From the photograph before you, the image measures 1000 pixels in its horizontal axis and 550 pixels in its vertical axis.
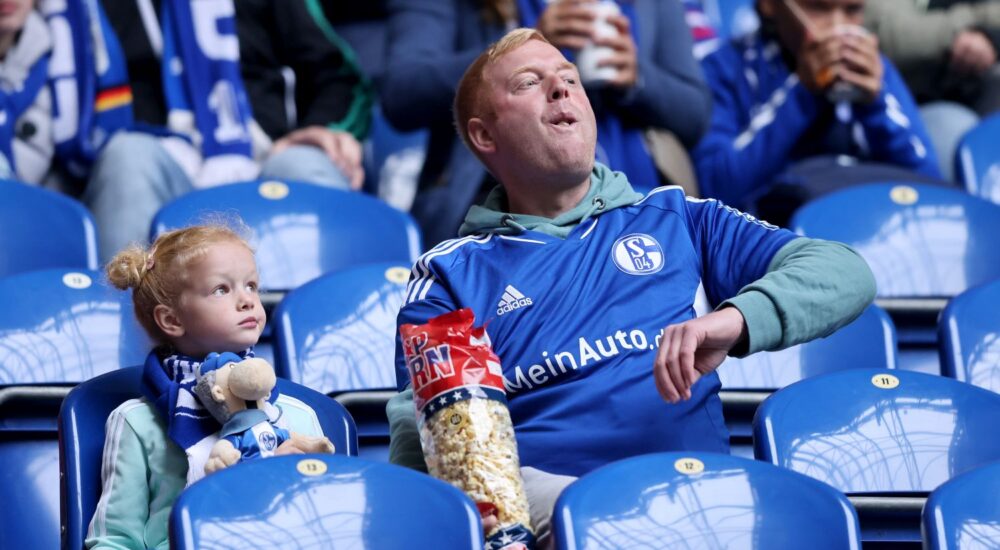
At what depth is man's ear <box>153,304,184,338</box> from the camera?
90.1 inches

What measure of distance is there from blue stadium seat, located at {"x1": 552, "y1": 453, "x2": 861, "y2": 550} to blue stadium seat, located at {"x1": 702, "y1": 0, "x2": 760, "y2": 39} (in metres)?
3.20

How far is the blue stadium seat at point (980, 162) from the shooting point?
3959 millimetres

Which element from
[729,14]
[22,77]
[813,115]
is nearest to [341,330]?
[22,77]

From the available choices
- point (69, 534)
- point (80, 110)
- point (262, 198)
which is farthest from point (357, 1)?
point (69, 534)

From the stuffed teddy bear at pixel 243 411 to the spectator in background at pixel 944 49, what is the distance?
2759 mm

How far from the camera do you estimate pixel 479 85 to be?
262cm

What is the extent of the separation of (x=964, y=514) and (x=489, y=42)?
212 centimetres

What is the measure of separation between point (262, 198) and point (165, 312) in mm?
1066

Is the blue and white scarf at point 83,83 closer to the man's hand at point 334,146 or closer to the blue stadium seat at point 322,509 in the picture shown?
the man's hand at point 334,146

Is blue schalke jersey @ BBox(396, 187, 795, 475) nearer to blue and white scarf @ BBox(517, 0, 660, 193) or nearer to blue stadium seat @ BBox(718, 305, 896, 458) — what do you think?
blue stadium seat @ BBox(718, 305, 896, 458)

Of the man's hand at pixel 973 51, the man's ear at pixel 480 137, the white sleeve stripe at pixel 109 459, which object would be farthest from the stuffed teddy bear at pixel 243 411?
the man's hand at pixel 973 51

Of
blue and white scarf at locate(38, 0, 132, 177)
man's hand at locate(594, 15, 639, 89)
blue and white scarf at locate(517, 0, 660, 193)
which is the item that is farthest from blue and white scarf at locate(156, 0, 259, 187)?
man's hand at locate(594, 15, 639, 89)

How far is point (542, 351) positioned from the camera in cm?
234

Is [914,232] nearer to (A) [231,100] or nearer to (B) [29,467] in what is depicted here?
(A) [231,100]
